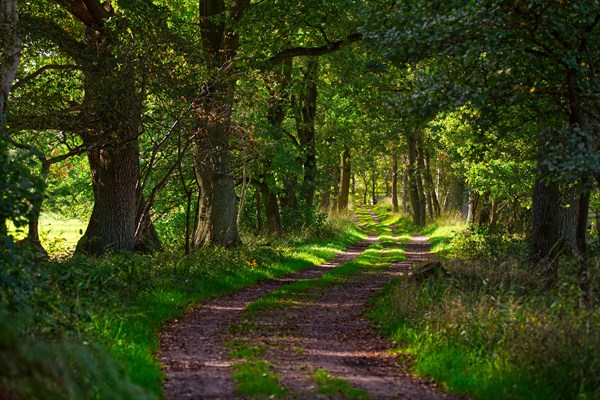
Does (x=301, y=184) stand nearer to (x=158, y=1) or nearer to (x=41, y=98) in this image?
(x=158, y=1)

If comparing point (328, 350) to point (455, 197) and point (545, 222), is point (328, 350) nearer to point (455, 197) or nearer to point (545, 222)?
point (545, 222)

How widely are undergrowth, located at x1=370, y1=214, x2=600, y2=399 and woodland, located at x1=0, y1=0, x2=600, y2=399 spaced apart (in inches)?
1.2

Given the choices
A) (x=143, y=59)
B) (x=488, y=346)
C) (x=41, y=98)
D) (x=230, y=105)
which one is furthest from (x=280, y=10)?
(x=488, y=346)

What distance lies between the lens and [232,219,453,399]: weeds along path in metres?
6.59

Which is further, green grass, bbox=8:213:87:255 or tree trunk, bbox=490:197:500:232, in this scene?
tree trunk, bbox=490:197:500:232

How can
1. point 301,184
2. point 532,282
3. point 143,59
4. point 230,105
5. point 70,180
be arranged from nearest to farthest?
point 532,282
point 143,59
point 230,105
point 70,180
point 301,184

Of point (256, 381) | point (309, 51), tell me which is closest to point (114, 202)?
point (309, 51)

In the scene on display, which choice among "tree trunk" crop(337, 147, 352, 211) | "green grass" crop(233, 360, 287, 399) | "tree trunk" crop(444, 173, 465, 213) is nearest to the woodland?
"green grass" crop(233, 360, 287, 399)

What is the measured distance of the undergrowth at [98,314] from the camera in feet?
12.1

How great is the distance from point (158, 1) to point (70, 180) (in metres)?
7.95

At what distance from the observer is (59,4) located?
14.6 meters

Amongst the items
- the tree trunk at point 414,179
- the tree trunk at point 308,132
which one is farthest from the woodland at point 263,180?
the tree trunk at point 414,179

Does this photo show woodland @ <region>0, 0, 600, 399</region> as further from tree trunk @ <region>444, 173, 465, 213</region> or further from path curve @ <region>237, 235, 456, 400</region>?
tree trunk @ <region>444, 173, 465, 213</region>

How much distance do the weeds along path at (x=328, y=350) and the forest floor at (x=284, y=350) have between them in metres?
0.01
